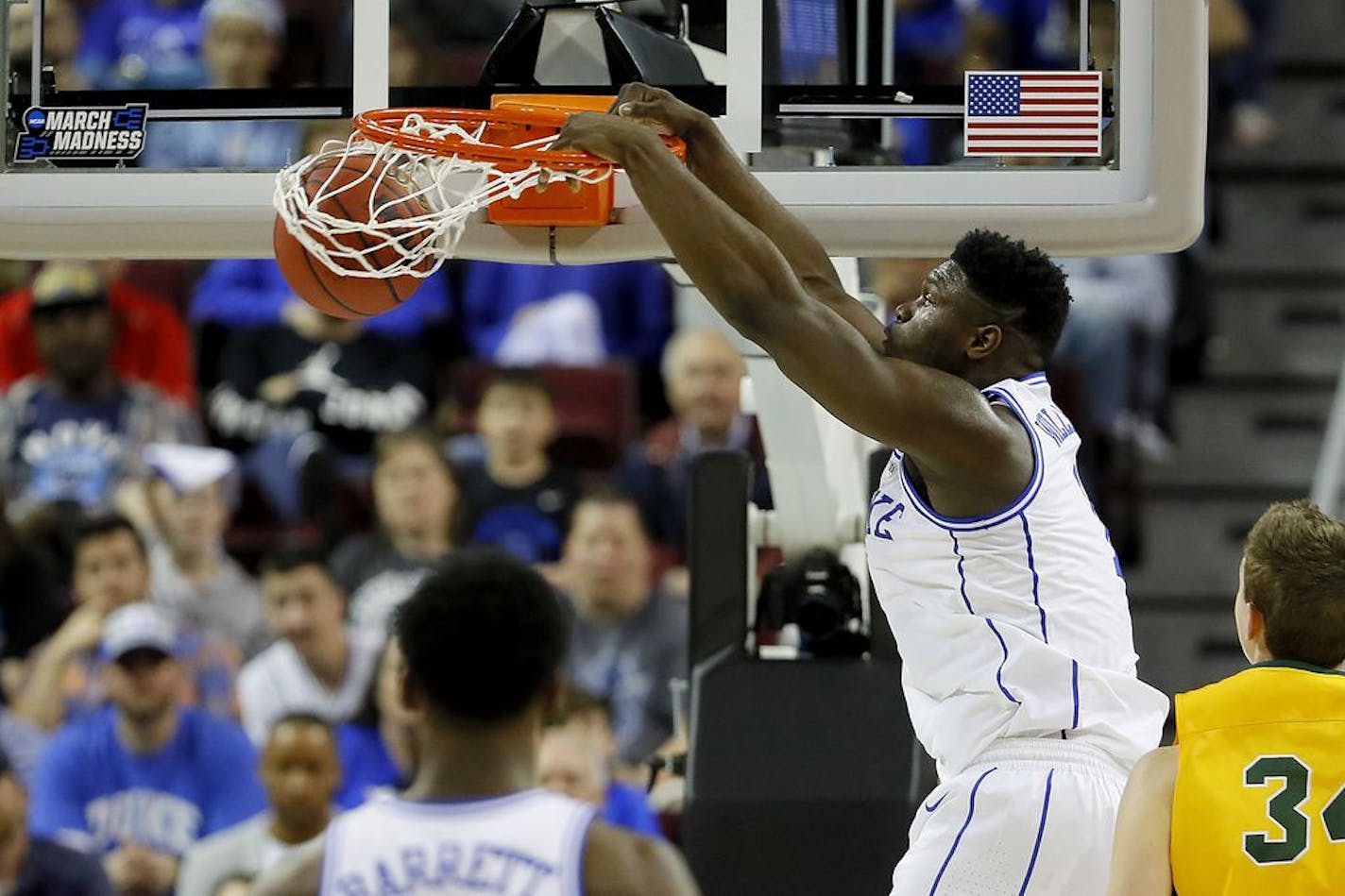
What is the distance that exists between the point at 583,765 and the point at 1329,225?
443 cm

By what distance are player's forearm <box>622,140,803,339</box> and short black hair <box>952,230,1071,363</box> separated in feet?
1.52

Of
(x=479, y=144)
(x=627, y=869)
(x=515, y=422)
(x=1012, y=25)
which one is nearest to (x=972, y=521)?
(x=479, y=144)

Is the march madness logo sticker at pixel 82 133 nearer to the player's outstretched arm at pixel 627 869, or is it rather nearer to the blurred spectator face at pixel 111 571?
the player's outstretched arm at pixel 627 869

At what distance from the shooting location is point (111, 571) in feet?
25.5

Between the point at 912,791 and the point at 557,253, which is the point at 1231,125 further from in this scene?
the point at 557,253

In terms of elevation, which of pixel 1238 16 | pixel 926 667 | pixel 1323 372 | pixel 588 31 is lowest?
pixel 926 667

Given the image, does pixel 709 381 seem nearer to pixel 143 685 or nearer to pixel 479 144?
pixel 143 685

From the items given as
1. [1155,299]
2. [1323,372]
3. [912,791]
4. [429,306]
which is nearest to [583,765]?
[912,791]

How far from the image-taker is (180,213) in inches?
164

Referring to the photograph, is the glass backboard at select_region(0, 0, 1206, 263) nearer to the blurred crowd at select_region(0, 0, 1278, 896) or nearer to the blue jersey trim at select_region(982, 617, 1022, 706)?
the blue jersey trim at select_region(982, 617, 1022, 706)

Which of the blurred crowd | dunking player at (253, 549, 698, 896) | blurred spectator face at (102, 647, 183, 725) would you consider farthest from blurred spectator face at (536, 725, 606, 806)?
dunking player at (253, 549, 698, 896)

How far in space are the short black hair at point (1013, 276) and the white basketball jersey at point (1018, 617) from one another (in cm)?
14

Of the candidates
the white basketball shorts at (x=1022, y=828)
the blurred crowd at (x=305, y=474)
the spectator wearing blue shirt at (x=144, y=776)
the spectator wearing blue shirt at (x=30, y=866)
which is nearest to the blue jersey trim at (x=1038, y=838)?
the white basketball shorts at (x=1022, y=828)

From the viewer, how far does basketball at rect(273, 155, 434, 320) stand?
381 centimetres
